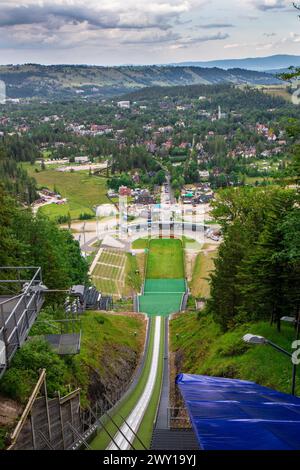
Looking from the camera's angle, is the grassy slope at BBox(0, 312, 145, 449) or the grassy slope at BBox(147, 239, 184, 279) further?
the grassy slope at BBox(147, 239, 184, 279)

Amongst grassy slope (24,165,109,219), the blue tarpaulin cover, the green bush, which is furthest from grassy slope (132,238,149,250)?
the blue tarpaulin cover

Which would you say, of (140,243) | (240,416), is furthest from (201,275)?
(240,416)

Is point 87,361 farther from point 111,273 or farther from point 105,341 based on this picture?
point 111,273

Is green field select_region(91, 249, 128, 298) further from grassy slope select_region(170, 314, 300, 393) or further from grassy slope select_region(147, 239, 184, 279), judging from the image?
grassy slope select_region(170, 314, 300, 393)

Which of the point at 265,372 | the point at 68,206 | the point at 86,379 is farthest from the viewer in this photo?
the point at 68,206

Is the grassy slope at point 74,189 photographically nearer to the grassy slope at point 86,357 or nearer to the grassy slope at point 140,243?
the grassy slope at point 140,243
